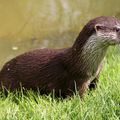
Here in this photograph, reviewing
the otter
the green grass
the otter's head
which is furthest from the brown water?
the otter's head

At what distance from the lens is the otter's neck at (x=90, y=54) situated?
475cm

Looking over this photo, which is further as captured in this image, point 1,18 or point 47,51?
point 1,18

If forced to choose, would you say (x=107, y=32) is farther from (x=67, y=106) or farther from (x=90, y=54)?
(x=67, y=106)

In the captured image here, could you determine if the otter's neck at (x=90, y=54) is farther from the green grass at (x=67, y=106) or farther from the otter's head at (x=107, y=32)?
the green grass at (x=67, y=106)

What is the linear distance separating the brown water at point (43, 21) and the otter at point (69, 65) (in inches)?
75.6

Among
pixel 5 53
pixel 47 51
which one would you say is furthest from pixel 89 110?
pixel 5 53

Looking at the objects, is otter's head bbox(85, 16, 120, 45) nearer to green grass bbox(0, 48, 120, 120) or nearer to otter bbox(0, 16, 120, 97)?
otter bbox(0, 16, 120, 97)

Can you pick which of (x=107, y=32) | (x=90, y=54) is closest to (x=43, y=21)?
(x=90, y=54)

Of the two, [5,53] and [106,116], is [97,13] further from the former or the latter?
[106,116]

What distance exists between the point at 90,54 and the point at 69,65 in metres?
0.30

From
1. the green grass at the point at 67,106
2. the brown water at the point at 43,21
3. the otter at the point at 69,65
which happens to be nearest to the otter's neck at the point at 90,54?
the otter at the point at 69,65

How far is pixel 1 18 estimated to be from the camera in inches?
333

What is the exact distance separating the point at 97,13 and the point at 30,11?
1173 mm

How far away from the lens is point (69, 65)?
5035 mm
